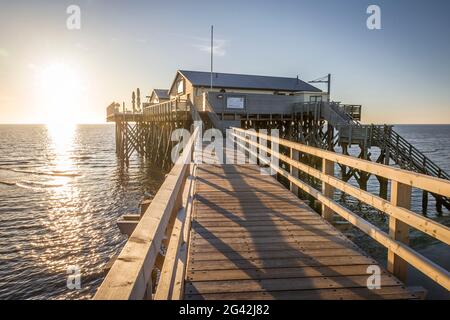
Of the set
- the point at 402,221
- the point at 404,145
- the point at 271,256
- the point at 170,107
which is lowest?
the point at 271,256

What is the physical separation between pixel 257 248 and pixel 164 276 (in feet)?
5.62

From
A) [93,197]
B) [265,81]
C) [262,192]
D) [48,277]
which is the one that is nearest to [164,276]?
[262,192]

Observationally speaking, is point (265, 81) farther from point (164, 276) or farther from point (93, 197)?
point (164, 276)

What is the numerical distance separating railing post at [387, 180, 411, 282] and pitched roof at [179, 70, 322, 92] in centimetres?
2949

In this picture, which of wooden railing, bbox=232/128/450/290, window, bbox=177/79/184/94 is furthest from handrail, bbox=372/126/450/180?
window, bbox=177/79/184/94

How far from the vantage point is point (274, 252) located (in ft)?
13.6

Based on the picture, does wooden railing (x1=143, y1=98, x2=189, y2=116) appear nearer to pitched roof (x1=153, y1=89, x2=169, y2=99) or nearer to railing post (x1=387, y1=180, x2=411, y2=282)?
railing post (x1=387, y1=180, x2=411, y2=282)

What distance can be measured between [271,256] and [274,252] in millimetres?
134

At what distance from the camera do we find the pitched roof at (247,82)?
33.4 meters

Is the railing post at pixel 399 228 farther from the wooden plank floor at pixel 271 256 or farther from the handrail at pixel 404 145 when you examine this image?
the handrail at pixel 404 145

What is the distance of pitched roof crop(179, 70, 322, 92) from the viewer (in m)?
33.4

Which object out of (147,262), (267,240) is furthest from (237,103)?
(147,262)

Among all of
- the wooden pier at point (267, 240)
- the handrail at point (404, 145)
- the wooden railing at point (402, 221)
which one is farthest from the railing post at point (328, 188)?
the handrail at point (404, 145)

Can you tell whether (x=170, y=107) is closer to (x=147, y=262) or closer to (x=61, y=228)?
(x=61, y=228)
